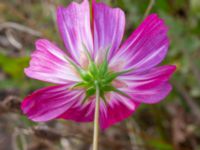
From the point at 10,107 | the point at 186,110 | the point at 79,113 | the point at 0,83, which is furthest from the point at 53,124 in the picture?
the point at 79,113

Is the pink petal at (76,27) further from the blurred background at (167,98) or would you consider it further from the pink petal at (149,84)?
the blurred background at (167,98)

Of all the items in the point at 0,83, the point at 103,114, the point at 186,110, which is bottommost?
the point at 103,114

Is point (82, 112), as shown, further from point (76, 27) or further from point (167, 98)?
point (167, 98)

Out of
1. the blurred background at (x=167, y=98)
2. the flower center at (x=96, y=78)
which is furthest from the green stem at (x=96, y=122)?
the blurred background at (x=167, y=98)

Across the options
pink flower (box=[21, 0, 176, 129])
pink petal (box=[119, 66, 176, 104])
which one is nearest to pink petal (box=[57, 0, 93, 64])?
pink flower (box=[21, 0, 176, 129])

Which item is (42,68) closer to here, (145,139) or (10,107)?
(10,107)

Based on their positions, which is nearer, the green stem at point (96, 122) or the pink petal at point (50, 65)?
the green stem at point (96, 122)
